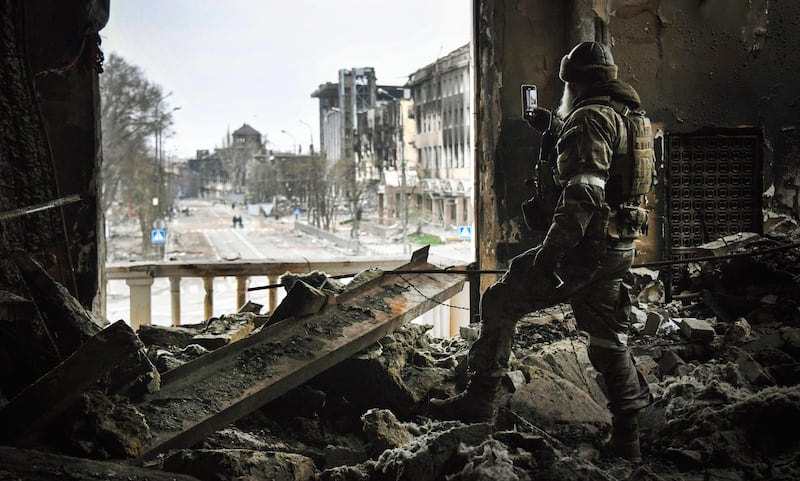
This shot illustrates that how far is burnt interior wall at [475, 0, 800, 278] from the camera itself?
18.5 feet

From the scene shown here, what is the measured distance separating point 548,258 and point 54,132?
3.33 m

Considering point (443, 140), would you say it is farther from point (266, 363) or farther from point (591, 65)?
point (266, 363)

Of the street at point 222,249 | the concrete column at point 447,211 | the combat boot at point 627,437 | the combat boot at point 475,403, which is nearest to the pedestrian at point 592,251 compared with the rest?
the combat boot at point 627,437

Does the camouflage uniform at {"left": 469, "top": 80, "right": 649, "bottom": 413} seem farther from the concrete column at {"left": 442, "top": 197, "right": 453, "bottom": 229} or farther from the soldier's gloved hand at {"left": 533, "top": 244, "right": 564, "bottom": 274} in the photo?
the concrete column at {"left": 442, "top": 197, "right": 453, "bottom": 229}

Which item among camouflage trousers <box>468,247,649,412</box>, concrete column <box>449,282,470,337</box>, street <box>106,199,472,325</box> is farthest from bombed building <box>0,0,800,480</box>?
street <box>106,199,472,325</box>

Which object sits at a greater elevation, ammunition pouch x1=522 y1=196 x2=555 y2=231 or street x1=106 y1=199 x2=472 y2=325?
ammunition pouch x1=522 y1=196 x2=555 y2=231

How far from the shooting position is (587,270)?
10.4ft

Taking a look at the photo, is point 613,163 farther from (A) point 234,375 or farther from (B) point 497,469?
(A) point 234,375

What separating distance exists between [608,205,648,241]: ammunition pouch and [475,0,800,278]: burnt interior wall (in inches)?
97.8

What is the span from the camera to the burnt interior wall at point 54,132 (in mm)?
3799

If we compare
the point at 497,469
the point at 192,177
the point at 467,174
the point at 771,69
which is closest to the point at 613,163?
the point at 497,469

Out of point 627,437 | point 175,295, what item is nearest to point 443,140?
point 175,295

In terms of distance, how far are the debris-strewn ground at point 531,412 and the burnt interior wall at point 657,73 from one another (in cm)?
119

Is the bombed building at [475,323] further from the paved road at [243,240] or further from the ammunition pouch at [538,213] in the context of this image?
the paved road at [243,240]
